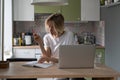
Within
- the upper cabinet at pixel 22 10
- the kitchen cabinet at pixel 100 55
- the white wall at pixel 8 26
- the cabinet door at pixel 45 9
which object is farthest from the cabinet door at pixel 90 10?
the white wall at pixel 8 26

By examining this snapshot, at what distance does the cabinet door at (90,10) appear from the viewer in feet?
17.9

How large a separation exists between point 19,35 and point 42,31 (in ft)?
1.71

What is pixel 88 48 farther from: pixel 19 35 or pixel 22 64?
pixel 19 35

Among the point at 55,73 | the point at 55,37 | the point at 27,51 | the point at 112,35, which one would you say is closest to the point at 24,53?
the point at 27,51

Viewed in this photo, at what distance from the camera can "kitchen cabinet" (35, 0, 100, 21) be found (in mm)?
5383

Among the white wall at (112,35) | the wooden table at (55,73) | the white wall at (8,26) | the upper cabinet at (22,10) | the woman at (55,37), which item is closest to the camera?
the wooden table at (55,73)

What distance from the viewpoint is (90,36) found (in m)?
5.80

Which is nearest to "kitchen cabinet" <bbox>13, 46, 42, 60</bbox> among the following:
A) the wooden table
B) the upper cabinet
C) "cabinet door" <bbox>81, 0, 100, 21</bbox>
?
the upper cabinet

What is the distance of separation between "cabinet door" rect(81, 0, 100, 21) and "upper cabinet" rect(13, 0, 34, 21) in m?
1.04

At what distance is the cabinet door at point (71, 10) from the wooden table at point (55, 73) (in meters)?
2.78

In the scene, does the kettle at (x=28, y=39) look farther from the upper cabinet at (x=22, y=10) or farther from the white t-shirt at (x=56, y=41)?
the white t-shirt at (x=56, y=41)

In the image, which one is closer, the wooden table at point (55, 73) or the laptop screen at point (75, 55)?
the wooden table at point (55, 73)

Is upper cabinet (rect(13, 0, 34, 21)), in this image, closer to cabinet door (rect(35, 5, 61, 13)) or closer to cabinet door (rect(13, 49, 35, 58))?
cabinet door (rect(35, 5, 61, 13))

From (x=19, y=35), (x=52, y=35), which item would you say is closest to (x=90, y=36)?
(x=19, y=35)
